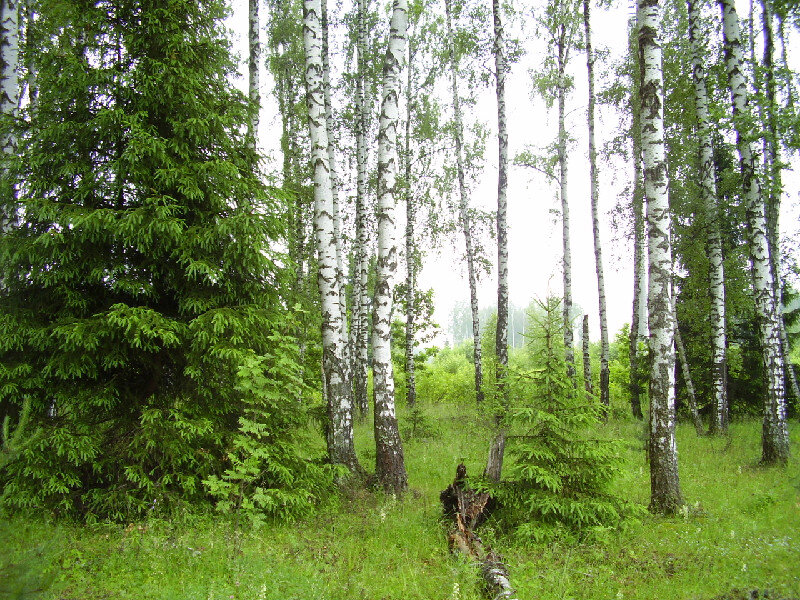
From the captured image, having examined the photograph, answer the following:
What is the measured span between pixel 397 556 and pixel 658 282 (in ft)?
17.0

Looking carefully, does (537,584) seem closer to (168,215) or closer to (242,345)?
(242,345)

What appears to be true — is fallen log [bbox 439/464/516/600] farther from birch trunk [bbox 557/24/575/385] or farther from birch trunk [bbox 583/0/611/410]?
birch trunk [bbox 583/0/611/410]

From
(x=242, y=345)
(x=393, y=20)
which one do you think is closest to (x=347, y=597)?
(x=242, y=345)

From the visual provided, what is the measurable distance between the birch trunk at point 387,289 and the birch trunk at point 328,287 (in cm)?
54

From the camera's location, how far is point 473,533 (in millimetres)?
5633

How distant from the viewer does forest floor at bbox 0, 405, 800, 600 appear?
4336 mm

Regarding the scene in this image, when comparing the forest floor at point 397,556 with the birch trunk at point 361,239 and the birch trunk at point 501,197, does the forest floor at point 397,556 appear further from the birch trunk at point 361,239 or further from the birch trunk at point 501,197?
the birch trunk at point 361,239

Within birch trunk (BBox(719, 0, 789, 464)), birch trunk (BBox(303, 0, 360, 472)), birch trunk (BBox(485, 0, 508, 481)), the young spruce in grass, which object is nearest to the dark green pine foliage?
birch trunk (BBox(303, 0, 360, 472))

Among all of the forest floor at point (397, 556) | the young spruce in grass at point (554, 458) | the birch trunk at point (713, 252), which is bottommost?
the forest floor at point (397, 556)

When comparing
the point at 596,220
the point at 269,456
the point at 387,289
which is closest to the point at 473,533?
the point at 269,456

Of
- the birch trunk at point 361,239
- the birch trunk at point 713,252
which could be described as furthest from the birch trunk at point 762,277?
the birch trunk at point 361,239

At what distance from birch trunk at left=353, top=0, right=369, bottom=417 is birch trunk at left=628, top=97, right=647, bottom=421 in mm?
8582

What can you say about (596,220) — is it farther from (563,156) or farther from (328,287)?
(328,287)

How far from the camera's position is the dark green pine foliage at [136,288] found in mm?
5781
